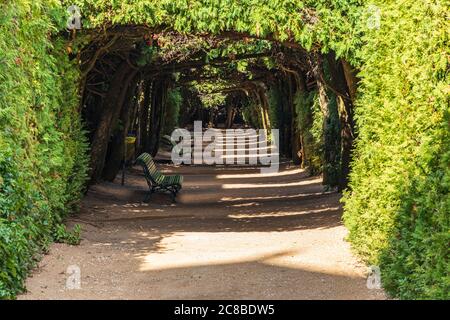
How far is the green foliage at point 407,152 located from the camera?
7562 millimetres

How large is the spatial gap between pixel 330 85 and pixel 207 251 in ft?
15.2

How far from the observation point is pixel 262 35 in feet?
41.2

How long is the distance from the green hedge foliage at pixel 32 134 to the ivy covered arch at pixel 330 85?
0.02 metres

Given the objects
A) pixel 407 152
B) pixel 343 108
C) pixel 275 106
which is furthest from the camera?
pixel 275 106

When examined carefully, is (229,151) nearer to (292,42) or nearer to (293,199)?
(293,199)

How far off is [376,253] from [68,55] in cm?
603

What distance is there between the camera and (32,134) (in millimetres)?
10602

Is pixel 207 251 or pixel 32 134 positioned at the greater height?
pixel 32 134
